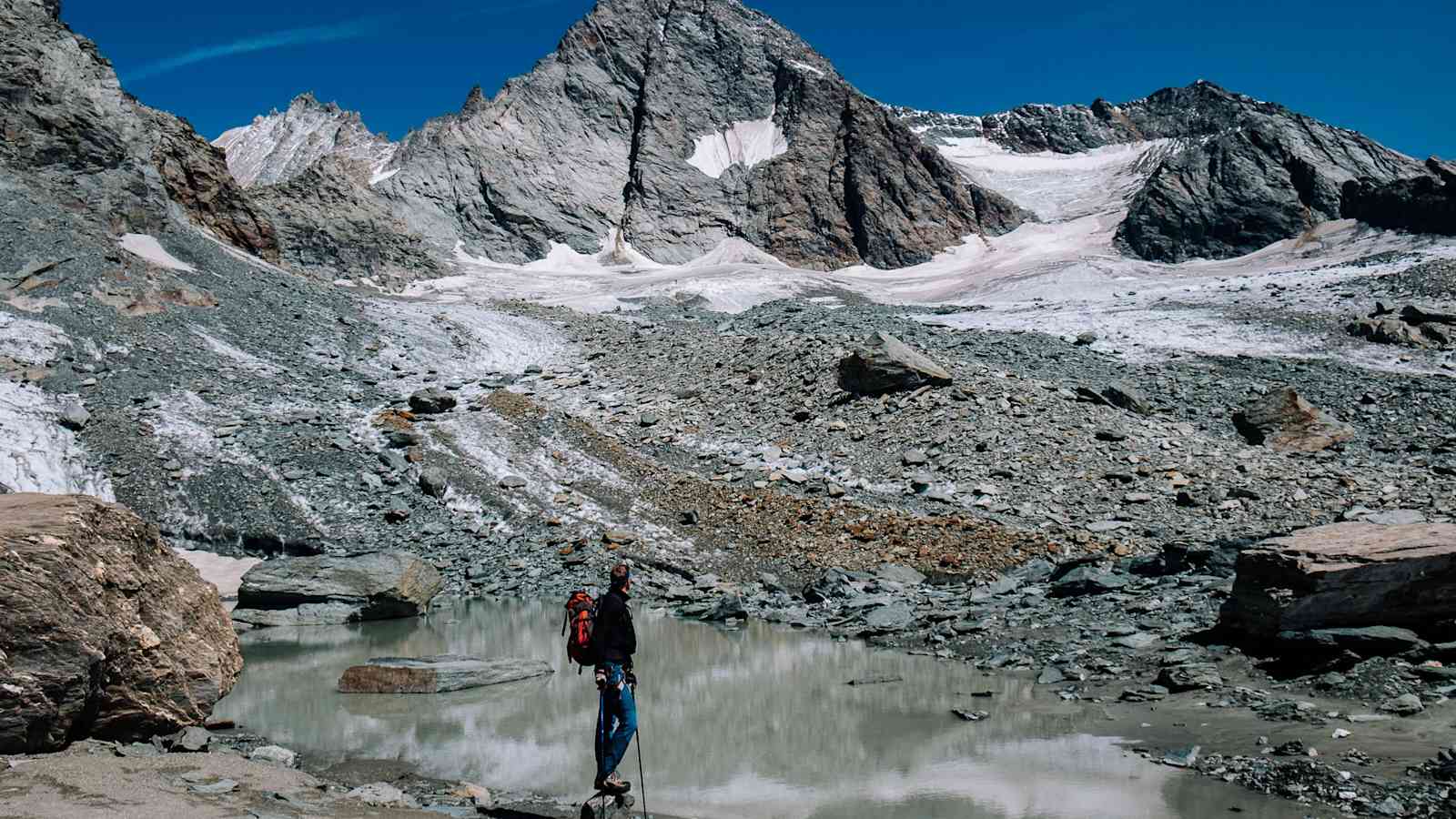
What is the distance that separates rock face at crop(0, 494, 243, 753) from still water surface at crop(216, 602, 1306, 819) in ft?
4.34

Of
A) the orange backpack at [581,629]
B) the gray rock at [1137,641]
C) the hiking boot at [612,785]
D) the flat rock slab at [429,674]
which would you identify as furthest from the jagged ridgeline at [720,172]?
the hiking boot at [612,785]

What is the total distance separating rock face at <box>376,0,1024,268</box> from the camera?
94.9 meters

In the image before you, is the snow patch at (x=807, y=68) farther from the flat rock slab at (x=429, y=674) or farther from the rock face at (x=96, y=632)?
the rock face at (x=96, y=632)

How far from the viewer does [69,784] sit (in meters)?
6.14

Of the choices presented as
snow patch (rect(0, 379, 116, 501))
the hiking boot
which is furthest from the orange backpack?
snow patch (rect(0, 379, 116, 501))

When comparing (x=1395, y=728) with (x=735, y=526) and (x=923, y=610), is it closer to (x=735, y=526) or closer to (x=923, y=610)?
(x=923, y=610)

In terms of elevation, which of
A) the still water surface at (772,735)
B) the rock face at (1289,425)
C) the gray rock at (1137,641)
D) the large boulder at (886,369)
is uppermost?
the large boulder at (886,369)

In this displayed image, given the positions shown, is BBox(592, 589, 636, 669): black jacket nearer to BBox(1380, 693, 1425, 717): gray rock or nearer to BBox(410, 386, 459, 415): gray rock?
BBox(1380, 693, 1425, 717): gray rock

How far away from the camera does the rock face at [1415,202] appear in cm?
6322

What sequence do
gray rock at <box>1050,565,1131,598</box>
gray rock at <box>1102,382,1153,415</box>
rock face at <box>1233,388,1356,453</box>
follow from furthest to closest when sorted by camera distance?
gray rock at <box>1102,382,1153,415</box> < rock face at <box>1233,388,1356,453</box> < gray rock at <box>1050,565,1131,598</box>

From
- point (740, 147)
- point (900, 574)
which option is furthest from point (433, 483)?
point (740, 147)

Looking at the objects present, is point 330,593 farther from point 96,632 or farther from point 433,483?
point 96,632

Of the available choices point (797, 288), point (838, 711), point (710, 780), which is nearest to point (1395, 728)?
point (838, 711)

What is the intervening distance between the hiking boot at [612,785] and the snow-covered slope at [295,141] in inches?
5184
